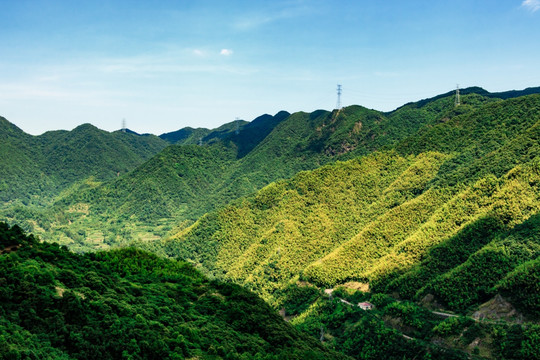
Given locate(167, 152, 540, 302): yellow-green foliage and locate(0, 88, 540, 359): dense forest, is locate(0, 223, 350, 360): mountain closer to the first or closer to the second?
locate(0, 88, 540, 359): dense forest

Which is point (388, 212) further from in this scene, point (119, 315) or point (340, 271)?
point (119, 315)

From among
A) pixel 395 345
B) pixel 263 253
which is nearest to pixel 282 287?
pixel 263 253

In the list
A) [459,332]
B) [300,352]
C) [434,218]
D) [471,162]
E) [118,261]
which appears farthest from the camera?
[471,162]

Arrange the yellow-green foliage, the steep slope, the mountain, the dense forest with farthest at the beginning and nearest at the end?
the yellow-green foliage < the steep slope < the dense forest < the mountain

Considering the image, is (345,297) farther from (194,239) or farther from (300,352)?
(194,239)

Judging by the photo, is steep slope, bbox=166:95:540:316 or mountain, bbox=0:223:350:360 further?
steep slope, bbox=166:95:540:316

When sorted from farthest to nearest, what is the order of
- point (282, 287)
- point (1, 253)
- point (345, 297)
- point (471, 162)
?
point (471, 162) < point (282, 287) < point (345, 297) < point (1, 253)

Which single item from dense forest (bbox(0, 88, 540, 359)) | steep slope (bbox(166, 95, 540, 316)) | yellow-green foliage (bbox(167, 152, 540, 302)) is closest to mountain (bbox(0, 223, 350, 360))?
dense forest (bbox(0, 88, 540, 359))

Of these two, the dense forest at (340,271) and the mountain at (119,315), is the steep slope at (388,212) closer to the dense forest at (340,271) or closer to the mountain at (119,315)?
the dense forest at (340,271)
